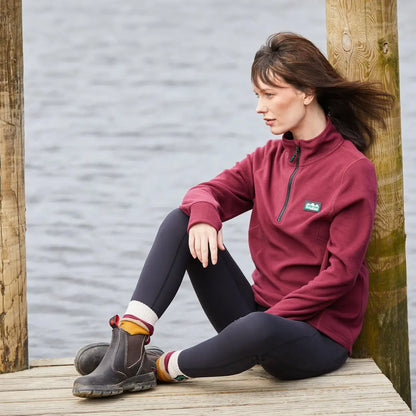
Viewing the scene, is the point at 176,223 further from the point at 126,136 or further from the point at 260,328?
the point at 126,136

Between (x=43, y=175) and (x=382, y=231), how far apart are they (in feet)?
16.2

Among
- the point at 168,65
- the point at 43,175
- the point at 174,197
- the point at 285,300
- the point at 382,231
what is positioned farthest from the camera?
the point at 168,65

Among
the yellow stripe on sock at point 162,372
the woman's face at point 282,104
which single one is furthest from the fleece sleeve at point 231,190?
the yellow stripe on sock at point 162,372

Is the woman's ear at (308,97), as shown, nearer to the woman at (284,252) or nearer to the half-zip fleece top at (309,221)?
the woman at (284,252)

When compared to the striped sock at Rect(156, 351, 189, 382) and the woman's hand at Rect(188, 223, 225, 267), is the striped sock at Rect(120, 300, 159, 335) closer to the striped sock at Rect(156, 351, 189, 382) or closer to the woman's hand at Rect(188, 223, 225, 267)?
the striped sock at Rect(156, 351, 189, 382)

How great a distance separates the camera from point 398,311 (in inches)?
154

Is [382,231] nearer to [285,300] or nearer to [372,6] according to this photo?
[285,300]

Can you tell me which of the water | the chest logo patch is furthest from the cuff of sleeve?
the water

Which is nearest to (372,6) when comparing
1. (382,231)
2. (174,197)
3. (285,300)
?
(382,231)

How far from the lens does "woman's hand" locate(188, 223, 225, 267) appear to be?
11.4 ft

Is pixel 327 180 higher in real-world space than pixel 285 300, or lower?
higher

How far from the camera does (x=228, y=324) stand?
12.1 ft

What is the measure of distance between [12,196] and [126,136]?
5.73 meters

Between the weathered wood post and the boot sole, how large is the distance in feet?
2.60
